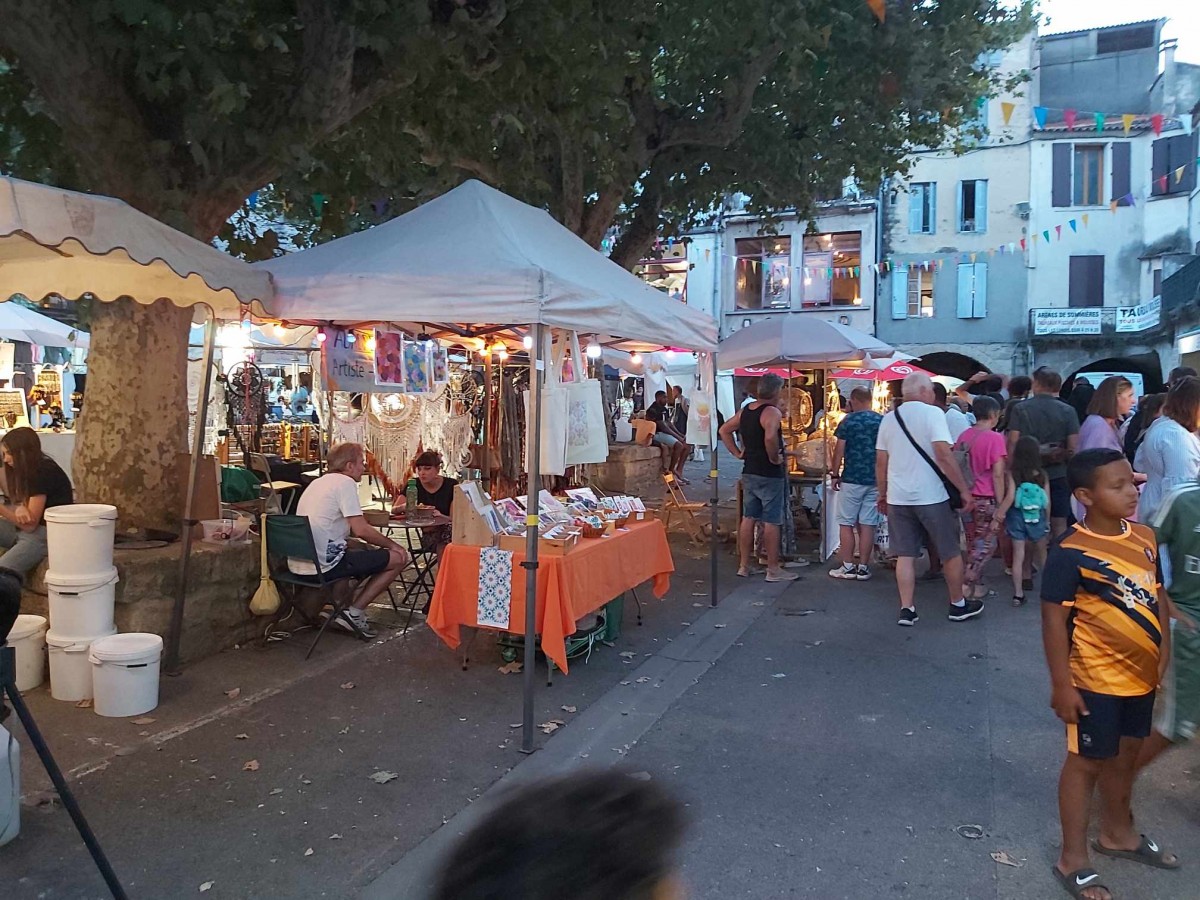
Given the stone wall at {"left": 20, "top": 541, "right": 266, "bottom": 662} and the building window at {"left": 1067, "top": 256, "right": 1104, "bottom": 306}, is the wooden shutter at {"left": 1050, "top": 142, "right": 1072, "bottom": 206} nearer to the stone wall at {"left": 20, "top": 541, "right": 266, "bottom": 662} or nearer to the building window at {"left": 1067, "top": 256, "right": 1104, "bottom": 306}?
the building window at {"left": 1067, "top": 256, "right": 1104, "bottom": 306}

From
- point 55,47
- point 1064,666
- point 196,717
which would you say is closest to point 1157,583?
point 1064,666

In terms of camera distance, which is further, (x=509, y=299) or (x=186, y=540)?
(x=186, y=540)

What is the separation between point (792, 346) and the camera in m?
9.37

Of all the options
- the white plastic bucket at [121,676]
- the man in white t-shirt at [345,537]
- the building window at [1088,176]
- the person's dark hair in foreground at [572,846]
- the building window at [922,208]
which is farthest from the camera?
the building window at [922,208]

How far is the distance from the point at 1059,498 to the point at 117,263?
734 cm

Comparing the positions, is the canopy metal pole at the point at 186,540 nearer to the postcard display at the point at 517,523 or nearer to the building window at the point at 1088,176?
the postcard display at the point at 517,523

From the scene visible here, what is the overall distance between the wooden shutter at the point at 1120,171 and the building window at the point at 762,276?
9.51 meters

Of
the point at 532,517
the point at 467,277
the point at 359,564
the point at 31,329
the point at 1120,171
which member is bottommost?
the point at 359,564

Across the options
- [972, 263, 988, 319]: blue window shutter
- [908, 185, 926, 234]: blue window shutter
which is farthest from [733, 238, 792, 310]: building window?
[972, 263, 988, 319]: blue window shutter

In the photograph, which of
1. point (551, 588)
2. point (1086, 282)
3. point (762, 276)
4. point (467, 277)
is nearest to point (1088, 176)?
point (1086, 282)

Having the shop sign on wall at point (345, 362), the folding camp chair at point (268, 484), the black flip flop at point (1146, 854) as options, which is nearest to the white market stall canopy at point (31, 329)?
the folding camp chair at point (268, 484)

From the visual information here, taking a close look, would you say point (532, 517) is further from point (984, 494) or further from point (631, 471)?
point (631, 471)

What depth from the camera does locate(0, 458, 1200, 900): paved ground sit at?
126 inches

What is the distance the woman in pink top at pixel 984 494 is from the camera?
23.5 feet
